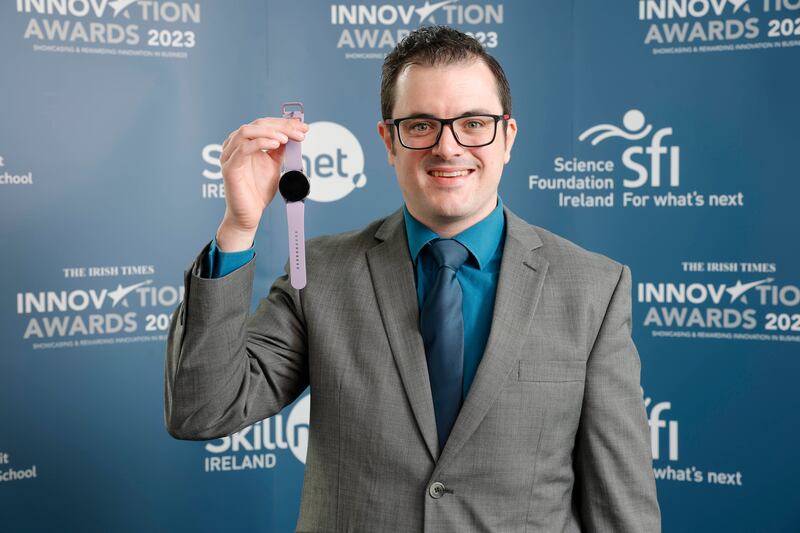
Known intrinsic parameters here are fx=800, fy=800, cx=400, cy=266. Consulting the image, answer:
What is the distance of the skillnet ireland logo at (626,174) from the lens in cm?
327

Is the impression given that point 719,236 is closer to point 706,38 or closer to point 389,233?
point 706,38

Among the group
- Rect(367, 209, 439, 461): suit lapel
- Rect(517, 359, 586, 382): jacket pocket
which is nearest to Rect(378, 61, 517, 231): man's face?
Rect(367, 209, 439, 461): suit lapel

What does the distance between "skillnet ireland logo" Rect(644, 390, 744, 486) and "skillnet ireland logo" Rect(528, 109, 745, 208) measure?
0.85 meters

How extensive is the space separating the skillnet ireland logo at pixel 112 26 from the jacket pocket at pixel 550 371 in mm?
2208

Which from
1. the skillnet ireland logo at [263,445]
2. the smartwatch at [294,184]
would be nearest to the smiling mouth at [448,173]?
the smartwatch at [294,184]

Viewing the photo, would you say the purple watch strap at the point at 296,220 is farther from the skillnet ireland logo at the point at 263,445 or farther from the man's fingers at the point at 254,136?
the skillnet ireland logo at the point at 263,445

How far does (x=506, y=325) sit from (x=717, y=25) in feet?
7.30

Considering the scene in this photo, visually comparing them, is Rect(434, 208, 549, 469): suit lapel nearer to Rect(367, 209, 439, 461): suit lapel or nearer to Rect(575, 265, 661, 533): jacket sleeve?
Rect(367, 209, 439, 461): suit lapel

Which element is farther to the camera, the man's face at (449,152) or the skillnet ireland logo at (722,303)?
the skillnet ireland logo at (722,303)

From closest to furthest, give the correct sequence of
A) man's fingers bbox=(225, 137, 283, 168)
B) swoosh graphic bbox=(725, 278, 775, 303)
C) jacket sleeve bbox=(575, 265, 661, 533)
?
man's fingers bbox=(225, 137, 283, 168) → jacket sleeve bbox=(575, 265, 661, 533) → swoosh graphic bbox=(725, 278, 775, 303)

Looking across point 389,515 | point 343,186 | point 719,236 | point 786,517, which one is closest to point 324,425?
point 389,515

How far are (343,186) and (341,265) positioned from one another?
168 cm

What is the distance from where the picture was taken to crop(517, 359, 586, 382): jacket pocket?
5.11ft

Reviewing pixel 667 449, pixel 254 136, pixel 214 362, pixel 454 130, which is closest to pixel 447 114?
pixel 454 130
